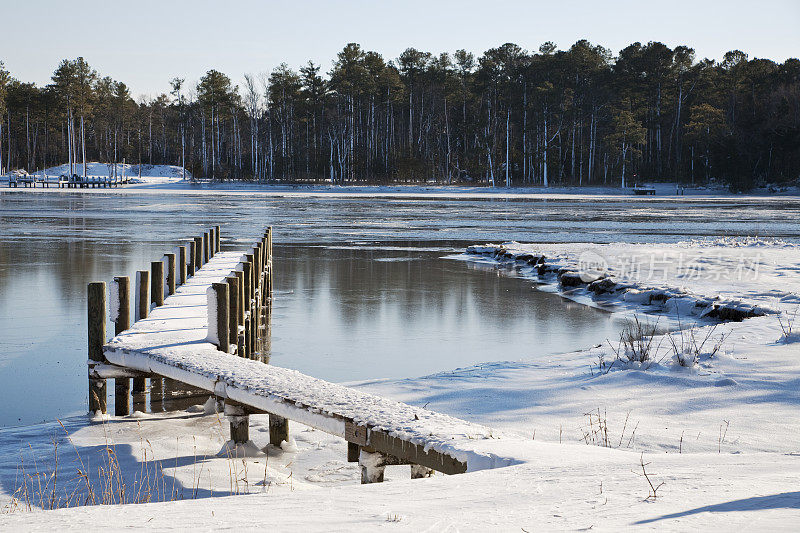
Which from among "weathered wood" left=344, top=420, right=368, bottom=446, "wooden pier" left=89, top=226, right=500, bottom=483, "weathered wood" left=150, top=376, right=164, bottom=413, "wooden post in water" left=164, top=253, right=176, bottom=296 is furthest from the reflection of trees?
"weathered wood" left=344, top=420, right=368, bottom=446

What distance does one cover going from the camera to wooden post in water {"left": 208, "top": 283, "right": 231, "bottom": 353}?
8859 millimetres

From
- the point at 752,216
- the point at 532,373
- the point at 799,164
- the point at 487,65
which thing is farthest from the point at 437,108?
the point at 532,373

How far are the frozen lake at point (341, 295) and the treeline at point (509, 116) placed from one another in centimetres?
4230

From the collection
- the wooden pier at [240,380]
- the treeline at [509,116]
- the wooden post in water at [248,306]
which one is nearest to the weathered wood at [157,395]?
the wooden pier at [240,380]

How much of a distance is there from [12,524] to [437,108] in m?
92.0

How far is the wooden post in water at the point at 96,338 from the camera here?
849 centimetres

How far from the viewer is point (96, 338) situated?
8.65 metres

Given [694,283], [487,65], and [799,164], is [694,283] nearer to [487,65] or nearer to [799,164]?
[799,164]

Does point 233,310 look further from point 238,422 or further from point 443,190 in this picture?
point 443,190

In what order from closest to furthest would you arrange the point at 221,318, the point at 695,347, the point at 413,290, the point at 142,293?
the point at 221,318, the point at 695,347, the point at 142,293, the point at 413,290

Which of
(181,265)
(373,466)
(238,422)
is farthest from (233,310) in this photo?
(181,265)

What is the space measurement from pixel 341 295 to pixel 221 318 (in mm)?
7375

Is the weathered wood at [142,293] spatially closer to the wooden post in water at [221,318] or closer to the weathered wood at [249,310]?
the weathered wood at [249,310]

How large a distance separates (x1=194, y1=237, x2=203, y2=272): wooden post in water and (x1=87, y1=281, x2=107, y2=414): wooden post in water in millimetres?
6751
